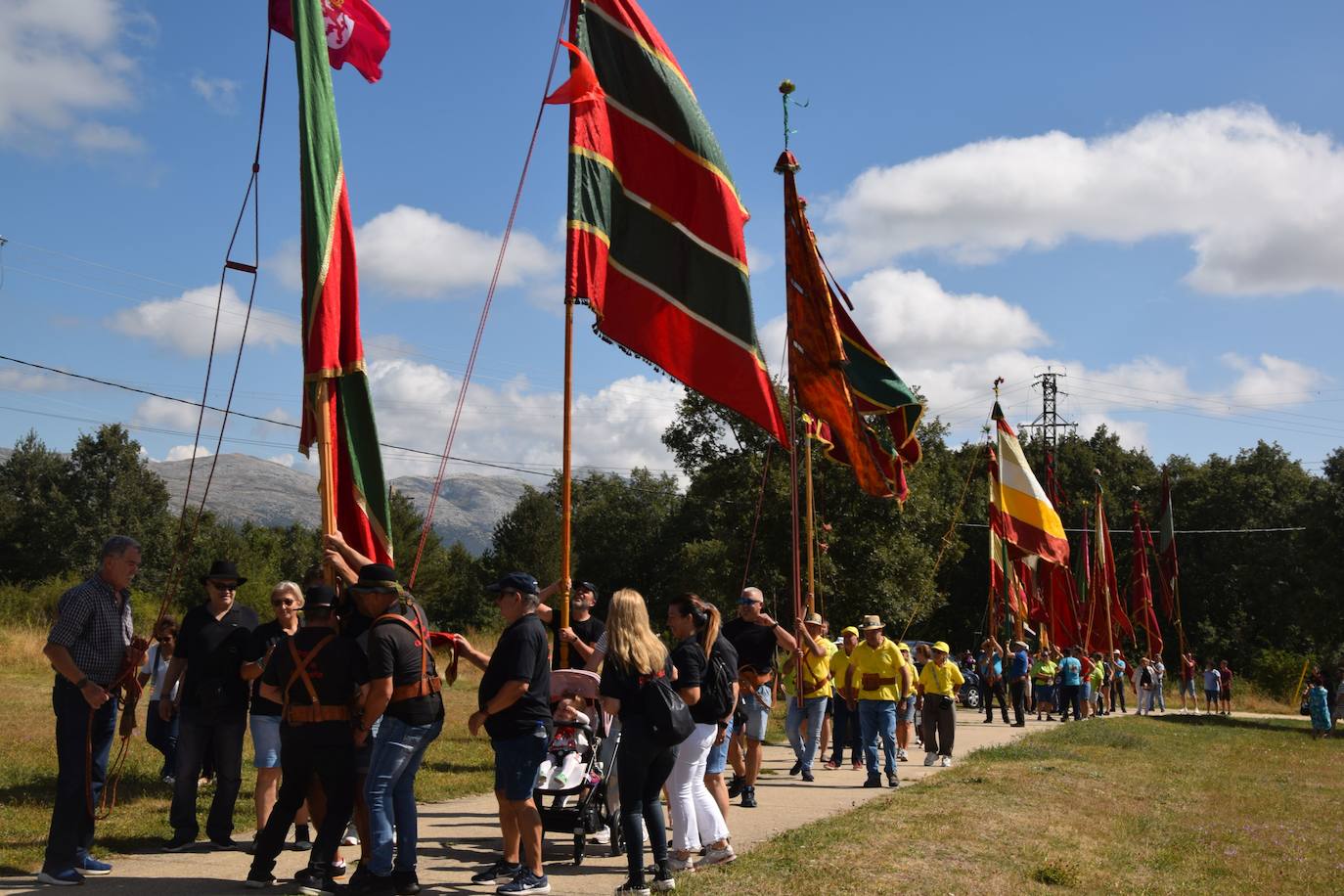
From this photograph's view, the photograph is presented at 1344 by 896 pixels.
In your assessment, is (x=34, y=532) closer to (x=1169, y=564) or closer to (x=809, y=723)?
(x=1169, y=564)

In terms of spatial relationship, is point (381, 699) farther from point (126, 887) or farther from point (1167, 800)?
point (1167, 800)

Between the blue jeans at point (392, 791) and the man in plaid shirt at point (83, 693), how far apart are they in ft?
5.85

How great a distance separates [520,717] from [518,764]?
28 cm

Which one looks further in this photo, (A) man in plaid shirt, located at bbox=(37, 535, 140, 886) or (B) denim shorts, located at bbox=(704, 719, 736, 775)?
(B) denim shorts, located at bbox=(704, 719, 736, 775)

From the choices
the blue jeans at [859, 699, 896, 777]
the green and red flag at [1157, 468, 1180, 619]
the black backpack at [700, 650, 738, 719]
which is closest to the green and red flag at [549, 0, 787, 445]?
the black backpack at [700, 650, 738, 719]

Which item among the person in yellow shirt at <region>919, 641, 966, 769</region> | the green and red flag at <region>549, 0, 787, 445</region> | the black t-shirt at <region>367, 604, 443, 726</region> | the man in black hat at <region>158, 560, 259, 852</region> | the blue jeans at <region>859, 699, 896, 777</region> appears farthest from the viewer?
the person in yellow shirt at <region>919, 641, 966, 769</region>

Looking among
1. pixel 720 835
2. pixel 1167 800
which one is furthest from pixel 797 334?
pixel 720 835

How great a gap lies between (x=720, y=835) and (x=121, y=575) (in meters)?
4.27

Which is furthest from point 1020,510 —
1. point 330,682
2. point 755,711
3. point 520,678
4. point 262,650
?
point 330,682

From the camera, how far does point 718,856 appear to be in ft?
28.7

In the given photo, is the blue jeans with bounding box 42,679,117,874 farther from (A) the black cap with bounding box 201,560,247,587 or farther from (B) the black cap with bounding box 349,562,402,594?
(B) the black cap with bounding box 349,562,402,594

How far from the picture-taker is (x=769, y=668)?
1222cm

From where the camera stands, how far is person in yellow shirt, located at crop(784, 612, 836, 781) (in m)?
13.8

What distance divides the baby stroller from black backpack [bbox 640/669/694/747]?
3.80ft
